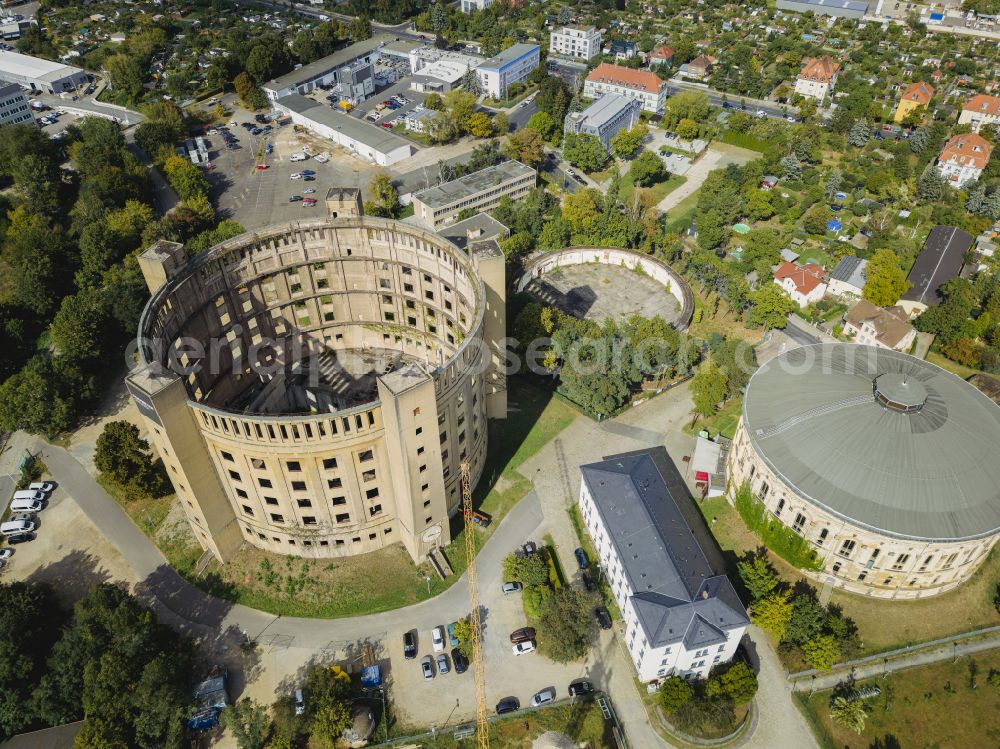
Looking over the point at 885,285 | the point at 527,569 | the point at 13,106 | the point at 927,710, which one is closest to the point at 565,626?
the point at 527,569

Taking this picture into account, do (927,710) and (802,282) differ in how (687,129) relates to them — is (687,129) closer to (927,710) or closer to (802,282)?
(802,282)

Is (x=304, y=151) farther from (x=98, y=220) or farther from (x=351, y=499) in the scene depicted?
(x=351, y=499)

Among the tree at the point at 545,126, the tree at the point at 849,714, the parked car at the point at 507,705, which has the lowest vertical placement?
the parked car at the point at 507,705

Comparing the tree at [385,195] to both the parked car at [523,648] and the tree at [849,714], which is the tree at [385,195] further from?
the tree at [849,714]

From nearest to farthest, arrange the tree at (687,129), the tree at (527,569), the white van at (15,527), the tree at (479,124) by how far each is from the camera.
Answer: the tree at (527,569) → the white van at (15,527) → the tree at (687,129) → the tree at (479,124)

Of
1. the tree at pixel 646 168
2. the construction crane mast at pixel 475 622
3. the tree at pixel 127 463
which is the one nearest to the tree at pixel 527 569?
the construction crane mast at pixel 475 622
